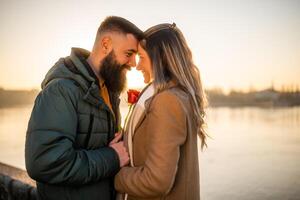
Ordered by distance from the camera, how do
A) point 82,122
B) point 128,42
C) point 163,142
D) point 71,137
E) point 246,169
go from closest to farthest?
point 163,142, point 71,137, point 82,122, point 128,42, point 246,169

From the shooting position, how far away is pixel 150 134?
2.24m

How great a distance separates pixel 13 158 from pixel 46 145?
946 inches

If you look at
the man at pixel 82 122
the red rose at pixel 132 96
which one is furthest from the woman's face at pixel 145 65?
the man at pixel 82 122

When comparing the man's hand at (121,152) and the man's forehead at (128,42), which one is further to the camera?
the man's forehead at (128,42)

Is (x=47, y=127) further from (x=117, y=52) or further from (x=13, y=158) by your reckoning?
(x=13, y=158)

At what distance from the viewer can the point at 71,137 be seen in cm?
234

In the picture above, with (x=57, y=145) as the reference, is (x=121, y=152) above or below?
below

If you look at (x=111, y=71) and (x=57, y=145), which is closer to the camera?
(x=57, y=145)

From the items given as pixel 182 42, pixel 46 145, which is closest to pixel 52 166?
pixel 46 145

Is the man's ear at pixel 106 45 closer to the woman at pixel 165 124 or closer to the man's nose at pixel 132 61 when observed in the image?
the man's nose at pixel 132 61

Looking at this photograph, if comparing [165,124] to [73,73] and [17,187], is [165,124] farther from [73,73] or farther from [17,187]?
[17,187]

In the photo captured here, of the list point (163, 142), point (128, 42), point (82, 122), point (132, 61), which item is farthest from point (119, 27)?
point (163, 142)

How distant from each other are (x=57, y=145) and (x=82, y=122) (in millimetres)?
267

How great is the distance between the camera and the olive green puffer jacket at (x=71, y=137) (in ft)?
7.37
